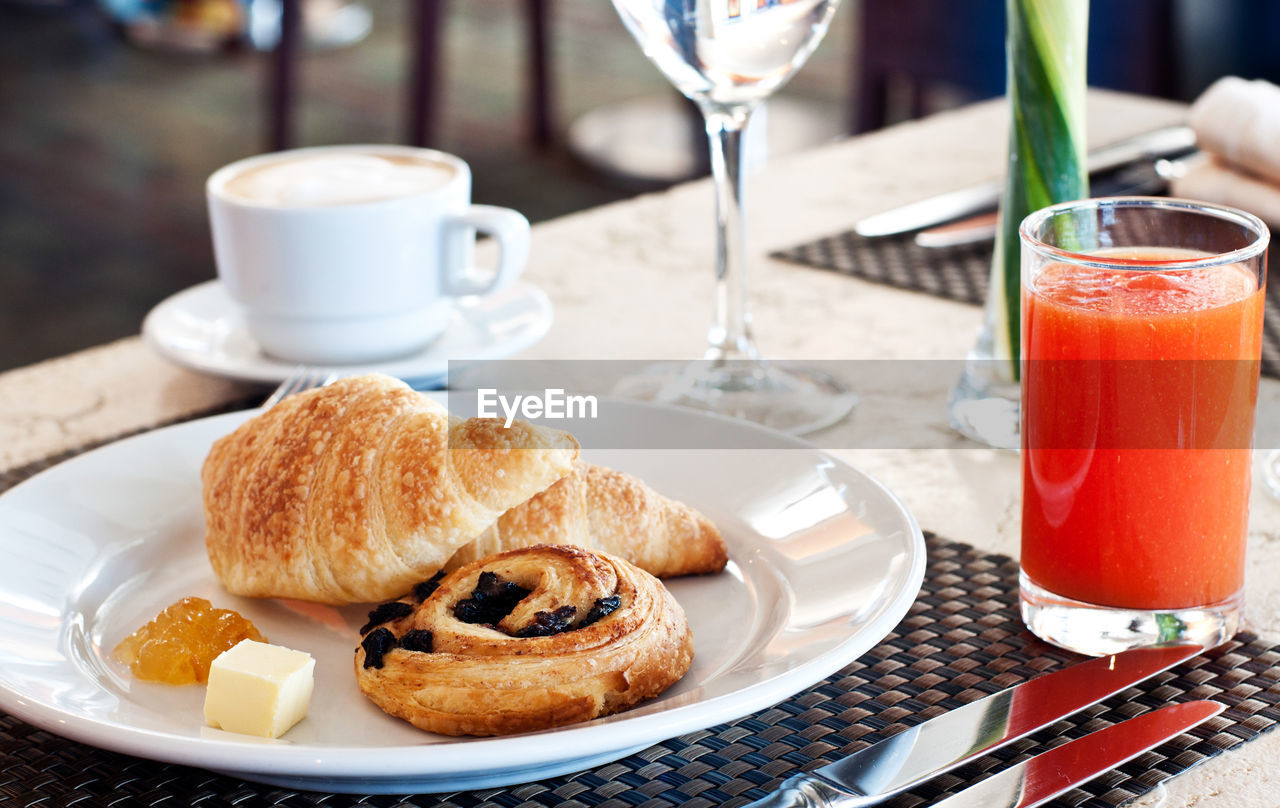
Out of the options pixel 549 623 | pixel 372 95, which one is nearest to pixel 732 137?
pixel 549 623

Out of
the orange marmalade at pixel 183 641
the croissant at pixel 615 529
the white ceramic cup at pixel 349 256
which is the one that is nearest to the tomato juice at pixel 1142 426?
the croissant at pixel 615 529

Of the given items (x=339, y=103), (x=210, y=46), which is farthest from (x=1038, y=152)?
(x=210, y=46)

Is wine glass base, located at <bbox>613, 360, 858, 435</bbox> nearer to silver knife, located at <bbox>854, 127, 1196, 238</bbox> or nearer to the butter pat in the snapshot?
silver knife, located at <bbox>854, 127, 1196, 238</bbox>

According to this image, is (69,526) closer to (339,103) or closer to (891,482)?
(891,482)

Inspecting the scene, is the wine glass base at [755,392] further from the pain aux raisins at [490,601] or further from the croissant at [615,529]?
the pain aux raisins at [490,601]

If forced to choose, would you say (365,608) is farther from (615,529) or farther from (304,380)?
(304,380)

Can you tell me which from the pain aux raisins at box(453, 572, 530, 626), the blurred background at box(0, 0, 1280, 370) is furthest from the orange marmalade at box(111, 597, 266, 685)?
the blurred background at box(0, 0, 1280, 370)
